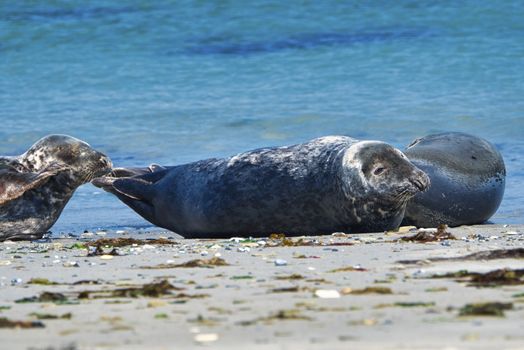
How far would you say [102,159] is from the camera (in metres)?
9.37

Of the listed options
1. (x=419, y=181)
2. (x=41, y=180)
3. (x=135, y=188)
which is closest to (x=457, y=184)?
(x=419, y=181)

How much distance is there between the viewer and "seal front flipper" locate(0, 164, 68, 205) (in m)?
8.80

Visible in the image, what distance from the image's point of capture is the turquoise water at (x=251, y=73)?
15.6 meters

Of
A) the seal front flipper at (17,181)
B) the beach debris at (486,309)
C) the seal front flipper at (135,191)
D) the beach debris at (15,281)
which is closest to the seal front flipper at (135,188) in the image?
the seal front flipper at (135,191)

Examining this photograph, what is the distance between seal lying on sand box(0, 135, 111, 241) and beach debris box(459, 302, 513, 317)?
5276 mm

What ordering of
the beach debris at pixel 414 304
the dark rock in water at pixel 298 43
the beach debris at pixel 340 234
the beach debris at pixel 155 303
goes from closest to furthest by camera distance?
the beach debris at pixel 414 304
the beach debris at pixel 155 303
the beach debris at pixel 340 234
the dark rock in water at pixel 298 43

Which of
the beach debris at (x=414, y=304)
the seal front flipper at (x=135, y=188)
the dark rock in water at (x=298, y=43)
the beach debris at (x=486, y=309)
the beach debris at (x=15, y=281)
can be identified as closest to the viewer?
the beach debris at (x=486, y=309)

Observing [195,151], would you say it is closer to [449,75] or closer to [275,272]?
[449,75]

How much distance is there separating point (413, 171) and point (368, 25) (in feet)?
41.6

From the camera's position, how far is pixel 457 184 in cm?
901

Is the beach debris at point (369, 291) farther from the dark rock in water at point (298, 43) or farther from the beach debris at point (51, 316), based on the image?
the dark rock in water at point (298, 43)

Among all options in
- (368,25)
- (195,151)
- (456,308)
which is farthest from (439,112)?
(456,308)

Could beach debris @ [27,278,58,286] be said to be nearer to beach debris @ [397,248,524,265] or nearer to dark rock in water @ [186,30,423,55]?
beach debris @ [397,248,524,265]

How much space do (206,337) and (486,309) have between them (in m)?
0.90
